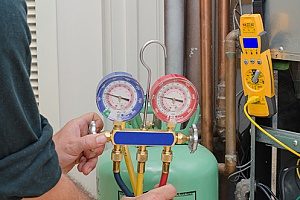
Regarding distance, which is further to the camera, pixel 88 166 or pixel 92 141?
pixel 88 166

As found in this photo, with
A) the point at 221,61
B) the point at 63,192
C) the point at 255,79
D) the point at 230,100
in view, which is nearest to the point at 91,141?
the point at 63,192

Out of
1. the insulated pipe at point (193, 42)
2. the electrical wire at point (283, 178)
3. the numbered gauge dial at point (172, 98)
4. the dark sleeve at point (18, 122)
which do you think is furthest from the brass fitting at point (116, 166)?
the insulated pipe at point (193, 42)

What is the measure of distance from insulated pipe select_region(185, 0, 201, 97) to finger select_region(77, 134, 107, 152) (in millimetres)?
624

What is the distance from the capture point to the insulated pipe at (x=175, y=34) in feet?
5.23

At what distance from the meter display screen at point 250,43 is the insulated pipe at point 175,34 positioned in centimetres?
48

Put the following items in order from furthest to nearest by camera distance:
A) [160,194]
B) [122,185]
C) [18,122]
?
[122,185] → [160,194] → [18,122]

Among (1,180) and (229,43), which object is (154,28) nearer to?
(229,43)

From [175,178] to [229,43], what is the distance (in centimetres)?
40

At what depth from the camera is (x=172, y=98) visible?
3.42ft

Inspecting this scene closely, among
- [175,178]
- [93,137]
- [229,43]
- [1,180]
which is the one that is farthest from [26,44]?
[229,43]

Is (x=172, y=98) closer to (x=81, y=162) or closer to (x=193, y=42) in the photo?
(x=81, y=162)

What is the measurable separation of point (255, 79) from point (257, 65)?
0.03 meters

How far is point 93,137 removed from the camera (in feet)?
3.36

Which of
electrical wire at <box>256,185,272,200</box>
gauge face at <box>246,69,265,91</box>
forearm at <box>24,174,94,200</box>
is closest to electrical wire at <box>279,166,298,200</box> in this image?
electrical wire at <box>256,185,272,200</box>
